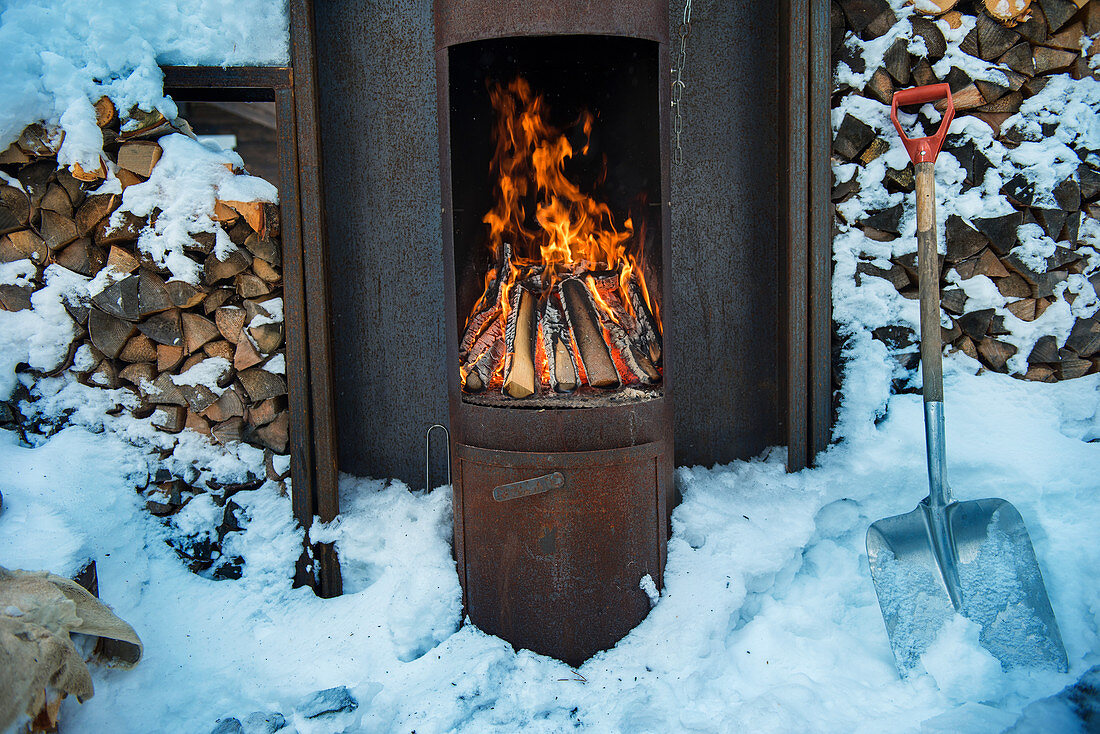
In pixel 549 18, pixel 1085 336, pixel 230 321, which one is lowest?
pixel 1085 336

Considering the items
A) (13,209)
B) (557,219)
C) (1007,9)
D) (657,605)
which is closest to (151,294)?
(13,209)

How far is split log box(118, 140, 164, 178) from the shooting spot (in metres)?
2.00

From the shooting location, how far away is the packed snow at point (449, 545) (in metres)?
1.58

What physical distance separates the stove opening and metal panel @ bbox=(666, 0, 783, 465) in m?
0.24

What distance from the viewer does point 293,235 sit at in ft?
6.81

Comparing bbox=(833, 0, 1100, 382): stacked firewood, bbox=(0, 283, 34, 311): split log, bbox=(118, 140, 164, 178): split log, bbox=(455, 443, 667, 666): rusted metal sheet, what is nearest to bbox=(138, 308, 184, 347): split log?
bbox=(0, 283, 34, 311): split log

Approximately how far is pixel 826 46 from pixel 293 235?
5.73 ft

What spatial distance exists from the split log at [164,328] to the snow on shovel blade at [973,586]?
204cm

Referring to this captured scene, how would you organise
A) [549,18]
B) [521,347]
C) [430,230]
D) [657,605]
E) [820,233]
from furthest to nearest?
[430,230] → [820,233] → [521,347] → [657,605] → [549,18]

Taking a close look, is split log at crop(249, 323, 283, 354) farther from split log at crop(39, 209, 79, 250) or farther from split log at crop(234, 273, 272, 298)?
split log at crop(39, 209, 79, 250)

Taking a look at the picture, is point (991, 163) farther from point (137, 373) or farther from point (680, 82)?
point (137, 373)

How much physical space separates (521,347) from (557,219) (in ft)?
1.77

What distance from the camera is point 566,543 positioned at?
1.76 meters

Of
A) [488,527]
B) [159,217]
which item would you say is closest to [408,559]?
[488,527]
